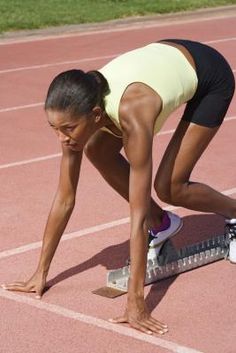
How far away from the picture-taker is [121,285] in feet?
18.1

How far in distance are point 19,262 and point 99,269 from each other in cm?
49

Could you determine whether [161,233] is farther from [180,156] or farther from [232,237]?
[180,156]

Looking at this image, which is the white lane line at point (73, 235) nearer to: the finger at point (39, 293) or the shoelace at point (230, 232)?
the finger at point (39, 293)

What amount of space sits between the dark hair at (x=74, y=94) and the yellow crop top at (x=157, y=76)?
14cm

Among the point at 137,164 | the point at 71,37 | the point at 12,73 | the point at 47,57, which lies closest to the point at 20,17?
the point at 71,37

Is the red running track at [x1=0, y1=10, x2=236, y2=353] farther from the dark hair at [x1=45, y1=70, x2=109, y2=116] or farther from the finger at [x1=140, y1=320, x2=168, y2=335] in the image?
the dark hair at [x1=45, y1=70, x2=109, y2=116]

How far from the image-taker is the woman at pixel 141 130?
Answer: 4.83 meters

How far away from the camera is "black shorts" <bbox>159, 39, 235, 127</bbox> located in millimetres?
5453

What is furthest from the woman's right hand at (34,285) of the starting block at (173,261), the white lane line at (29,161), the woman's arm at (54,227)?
the white lane line at (29,161)

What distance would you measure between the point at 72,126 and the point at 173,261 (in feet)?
4.53

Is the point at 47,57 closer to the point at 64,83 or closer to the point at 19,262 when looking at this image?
the point at 19,262

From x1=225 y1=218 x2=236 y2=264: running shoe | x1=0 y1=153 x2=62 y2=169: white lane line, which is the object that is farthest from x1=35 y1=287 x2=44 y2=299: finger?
x1=0 y1=153 x2=62 y2=169: white lane line

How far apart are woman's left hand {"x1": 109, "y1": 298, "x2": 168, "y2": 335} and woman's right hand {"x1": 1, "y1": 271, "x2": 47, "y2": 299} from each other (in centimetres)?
71

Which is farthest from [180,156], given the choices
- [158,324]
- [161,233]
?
[158,324]
